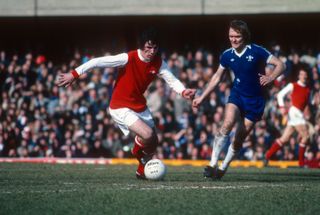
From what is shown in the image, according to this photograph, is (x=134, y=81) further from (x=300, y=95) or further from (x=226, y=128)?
(x=300, y=95)

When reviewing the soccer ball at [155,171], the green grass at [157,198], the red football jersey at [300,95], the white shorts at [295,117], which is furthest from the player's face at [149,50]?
the white shorts at [295,117]

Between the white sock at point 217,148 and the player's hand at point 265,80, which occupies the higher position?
the player's hand at point 265,80

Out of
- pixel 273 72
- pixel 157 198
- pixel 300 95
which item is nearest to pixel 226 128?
pixel 273 72

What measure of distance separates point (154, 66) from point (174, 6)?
13.1 m

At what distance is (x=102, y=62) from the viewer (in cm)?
1096

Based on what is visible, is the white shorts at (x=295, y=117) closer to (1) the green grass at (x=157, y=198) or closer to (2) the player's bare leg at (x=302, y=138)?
(2) the player's bare leg at (x=302, y=138)

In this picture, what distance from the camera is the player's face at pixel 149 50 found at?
36.0 feet

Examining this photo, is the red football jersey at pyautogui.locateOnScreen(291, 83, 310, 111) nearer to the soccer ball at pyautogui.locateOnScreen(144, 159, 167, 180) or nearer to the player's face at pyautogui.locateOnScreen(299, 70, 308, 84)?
the player's face at pyautogui.locateOnScreen(299, 70, 308, 84)

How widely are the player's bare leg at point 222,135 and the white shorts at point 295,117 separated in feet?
21.1

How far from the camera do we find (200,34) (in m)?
25.9

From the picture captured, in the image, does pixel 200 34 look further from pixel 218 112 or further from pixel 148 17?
pixel 218 112

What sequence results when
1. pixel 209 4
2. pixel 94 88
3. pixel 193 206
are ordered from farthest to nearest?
pixel 209 4 < pixel 94 88 < pixel 193 206

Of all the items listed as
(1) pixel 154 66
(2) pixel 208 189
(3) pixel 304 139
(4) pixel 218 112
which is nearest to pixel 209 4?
(4) pixel 218 112

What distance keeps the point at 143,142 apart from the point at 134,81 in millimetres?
863
